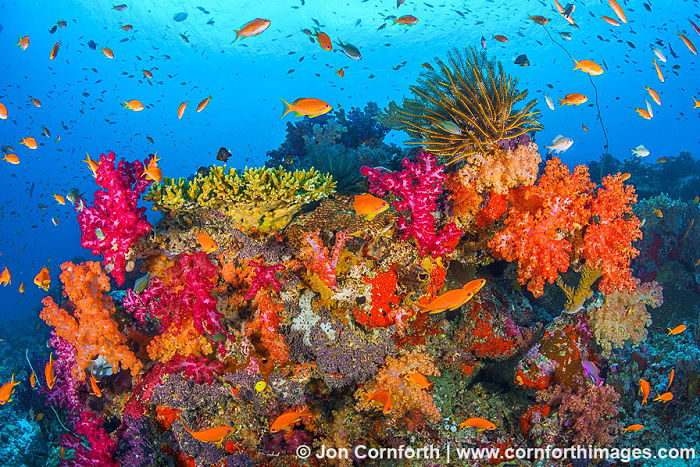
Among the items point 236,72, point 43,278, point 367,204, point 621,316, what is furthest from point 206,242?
point 236,72

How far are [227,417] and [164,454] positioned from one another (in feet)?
3.92

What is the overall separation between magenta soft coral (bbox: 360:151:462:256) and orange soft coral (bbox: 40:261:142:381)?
13.3 ft

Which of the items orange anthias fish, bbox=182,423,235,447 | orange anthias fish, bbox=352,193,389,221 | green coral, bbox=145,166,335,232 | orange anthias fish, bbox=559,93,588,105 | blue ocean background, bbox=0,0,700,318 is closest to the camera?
orange anthias fish, bbox=352,193,389,221

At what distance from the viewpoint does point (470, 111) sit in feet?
15.9

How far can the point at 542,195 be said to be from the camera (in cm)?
472

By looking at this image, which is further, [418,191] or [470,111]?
[470,111]

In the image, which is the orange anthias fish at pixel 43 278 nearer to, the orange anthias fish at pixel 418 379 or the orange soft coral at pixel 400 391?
the orange soft coral at pixel 400 391

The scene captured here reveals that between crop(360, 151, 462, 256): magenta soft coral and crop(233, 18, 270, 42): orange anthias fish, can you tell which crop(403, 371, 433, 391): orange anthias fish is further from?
crop(233, 18, 270, 42): orange anthias fish

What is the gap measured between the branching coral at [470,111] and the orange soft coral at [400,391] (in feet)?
9.57

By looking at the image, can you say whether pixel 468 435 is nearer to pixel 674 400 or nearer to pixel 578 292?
pixel 578 292

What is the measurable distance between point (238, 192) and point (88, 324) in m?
2.79

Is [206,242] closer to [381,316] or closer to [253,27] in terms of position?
[381,316]

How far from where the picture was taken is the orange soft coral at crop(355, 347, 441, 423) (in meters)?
4.54

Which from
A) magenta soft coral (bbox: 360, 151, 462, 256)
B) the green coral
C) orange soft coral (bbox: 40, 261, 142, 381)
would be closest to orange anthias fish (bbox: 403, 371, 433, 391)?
magenta soft coral (bbox: 360, 151, 462, 256)
